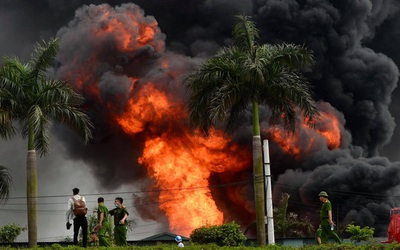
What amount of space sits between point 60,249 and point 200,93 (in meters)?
14.2

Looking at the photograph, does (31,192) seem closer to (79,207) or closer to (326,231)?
(79,207)

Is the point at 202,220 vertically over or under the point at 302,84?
under

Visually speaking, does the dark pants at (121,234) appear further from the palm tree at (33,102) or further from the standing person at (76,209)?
the palm tree at (33,102)

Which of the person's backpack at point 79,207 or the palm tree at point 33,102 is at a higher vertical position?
the palm tree at point 33,102

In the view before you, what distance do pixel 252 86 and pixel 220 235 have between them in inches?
286

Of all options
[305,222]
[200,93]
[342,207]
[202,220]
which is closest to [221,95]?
[200,93]

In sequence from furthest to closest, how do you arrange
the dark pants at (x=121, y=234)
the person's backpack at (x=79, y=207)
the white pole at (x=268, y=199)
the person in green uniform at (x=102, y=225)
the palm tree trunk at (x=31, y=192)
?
1. the palm tree trunk at (x=31, y=192)
2. the white pole at (x=268, y=199)
3. the dark pants at (x=121, y=234)
4. the person's backpack at (x=79, y=207)
5. the person in green uniform at (x=102, y=225)

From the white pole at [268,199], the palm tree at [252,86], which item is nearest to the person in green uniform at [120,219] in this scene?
the white pole at [268,199]

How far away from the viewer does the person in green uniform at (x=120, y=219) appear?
21.4 metres

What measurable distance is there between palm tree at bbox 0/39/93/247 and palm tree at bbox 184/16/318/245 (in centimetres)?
622

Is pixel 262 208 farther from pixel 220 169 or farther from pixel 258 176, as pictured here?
pixel 220 169

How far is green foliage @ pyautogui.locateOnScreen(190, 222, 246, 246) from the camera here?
29.1 meters

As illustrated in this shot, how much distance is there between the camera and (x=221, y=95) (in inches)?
1153

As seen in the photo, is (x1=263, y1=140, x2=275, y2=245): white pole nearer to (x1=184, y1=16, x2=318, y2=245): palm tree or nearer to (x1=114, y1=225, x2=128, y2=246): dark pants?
(x1=184, y1=16, x2=318, y2=245): palm tree
